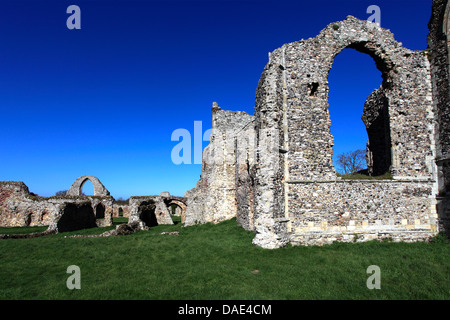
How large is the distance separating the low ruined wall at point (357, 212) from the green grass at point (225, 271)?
1.81 ft

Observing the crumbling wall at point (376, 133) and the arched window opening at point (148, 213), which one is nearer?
the crumbling wall at point (376, 133)

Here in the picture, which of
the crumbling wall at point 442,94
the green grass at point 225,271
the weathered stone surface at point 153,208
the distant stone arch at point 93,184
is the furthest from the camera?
the distant stone arch at point 93,184

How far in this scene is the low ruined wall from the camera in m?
10.4

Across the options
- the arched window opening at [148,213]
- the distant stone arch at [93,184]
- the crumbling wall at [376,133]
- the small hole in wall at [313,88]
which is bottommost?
the arched window opening at [148,213]

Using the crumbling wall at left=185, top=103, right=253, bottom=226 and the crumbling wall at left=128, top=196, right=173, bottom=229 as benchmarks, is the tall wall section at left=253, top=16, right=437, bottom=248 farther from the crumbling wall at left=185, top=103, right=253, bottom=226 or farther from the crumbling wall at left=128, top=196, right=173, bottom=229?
the crumbling wall at left=128, top=196, right=173, bottom=229

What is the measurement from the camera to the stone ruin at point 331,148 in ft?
34.1

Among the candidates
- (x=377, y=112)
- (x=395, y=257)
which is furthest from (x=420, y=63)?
(x=395, y=257)

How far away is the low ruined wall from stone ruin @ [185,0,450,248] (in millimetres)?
39

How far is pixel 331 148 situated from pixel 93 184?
1042 inches

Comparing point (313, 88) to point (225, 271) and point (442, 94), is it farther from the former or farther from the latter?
point (225, 271)

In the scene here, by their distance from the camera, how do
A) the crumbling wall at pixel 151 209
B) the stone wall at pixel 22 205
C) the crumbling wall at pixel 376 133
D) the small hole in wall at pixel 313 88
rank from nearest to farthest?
the small hole in wall at pixel 313 88
the crumbling wall at pixel 376 133
the crumbling wall at pixel 151 209
the stone wall at pixel 22 205

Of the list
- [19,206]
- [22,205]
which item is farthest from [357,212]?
[19,206]
